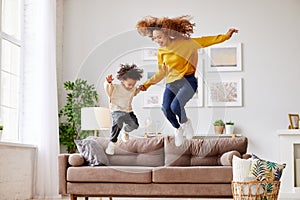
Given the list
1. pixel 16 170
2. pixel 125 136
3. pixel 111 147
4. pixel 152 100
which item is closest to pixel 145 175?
pixel 111 147

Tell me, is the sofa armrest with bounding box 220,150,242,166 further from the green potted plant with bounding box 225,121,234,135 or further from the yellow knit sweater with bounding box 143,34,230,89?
the green potted plant with bounding box 225,121,234,135

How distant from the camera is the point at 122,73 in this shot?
447 cm

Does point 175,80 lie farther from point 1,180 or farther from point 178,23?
point 1,180

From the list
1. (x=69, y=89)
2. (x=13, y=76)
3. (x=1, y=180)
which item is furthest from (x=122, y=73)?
(x=69, y=89)


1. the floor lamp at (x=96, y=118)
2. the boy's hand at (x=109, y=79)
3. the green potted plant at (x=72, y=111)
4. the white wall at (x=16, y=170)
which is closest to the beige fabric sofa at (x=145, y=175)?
the floor lamp at (x=96, y=118)

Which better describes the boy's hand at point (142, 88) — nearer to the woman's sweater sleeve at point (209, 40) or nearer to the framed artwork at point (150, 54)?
the framed artwork at point (150, 54)

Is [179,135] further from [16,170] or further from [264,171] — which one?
[16,170]

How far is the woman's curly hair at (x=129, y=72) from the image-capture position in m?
4.47

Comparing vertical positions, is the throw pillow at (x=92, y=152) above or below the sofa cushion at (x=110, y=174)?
above

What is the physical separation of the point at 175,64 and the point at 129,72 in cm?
41

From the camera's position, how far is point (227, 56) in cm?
769

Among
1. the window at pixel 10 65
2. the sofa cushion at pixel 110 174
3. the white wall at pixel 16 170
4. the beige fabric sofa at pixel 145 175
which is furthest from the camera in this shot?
the window at pixel 10 65

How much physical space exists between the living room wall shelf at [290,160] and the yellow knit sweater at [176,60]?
3390 mm

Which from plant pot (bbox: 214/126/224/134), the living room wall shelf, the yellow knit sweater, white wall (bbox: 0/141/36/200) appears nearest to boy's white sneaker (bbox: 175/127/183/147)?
the yellow knit sweater
